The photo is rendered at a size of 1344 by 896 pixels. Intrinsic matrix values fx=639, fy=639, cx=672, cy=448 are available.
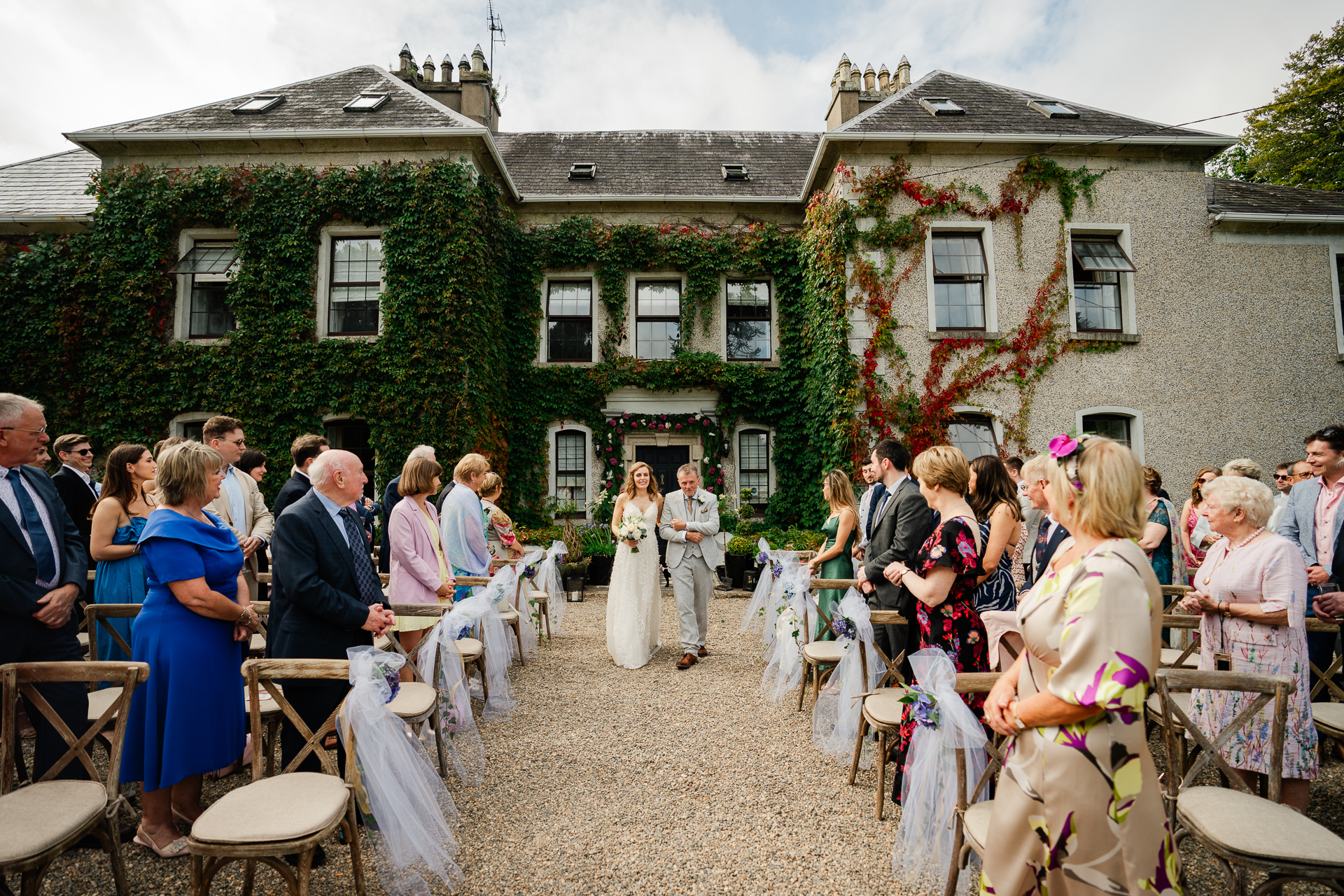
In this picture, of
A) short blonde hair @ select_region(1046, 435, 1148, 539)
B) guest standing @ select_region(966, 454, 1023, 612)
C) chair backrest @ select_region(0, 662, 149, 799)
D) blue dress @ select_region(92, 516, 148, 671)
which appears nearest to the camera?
short blonde hair @ select_region(1046, 435, 1148, 539)

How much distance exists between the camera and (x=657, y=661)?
6645 mm

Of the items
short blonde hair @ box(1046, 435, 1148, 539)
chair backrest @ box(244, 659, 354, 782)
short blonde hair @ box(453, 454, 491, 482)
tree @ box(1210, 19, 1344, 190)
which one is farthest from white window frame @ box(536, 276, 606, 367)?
tree @ box(1210, 19, 1344, 190)

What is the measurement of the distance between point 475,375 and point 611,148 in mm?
7734

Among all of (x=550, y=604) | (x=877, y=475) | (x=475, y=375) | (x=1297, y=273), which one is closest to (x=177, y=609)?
(x=877, y=475)

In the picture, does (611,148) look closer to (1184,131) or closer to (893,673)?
(1184,131)

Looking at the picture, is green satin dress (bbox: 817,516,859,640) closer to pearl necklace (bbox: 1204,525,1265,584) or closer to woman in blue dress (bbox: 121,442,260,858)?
pearl necklace (bbox: 1204,525,1265,584)

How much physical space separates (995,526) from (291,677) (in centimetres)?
376

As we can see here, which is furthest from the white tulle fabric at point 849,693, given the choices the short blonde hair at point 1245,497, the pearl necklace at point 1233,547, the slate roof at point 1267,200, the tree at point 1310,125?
the tree at point 1310,125

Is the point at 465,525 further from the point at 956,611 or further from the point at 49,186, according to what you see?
the point at 49,186

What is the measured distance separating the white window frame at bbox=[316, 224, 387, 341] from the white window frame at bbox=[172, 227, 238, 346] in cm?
167

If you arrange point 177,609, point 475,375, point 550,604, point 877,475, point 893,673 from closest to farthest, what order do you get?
point 177,609
point 893,673
point 877,475
point 550,604
point 475,375

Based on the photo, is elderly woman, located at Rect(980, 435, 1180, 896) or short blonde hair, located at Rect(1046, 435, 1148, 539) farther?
short blonde hair, located at Rect(1046, 435, 1148, 539)

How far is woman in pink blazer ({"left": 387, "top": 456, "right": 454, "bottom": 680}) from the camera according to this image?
4398 millimetres

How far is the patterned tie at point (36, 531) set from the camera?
321cm
